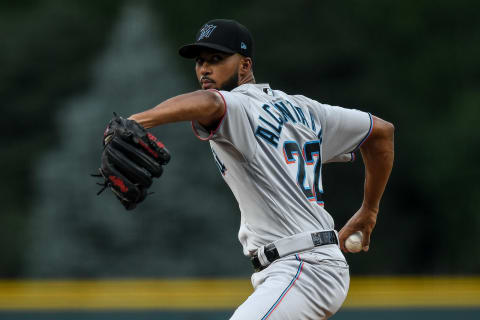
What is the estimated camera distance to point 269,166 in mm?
4113

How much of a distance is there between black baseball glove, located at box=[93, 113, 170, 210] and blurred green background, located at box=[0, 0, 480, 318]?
16.9m

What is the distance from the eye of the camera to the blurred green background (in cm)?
2131

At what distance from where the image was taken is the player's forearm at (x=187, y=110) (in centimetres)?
361

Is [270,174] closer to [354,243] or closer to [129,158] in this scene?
[129,158]

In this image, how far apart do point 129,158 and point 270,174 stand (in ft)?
2.56

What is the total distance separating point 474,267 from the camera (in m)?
24.3

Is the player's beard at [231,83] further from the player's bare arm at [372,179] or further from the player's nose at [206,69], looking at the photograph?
the player's bare arm at [372,179]

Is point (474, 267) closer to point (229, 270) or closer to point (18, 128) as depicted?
point (229, 270)

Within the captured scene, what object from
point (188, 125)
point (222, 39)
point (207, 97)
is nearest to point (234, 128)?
point (207, 97)

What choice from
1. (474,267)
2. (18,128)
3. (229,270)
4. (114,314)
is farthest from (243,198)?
(18,128)

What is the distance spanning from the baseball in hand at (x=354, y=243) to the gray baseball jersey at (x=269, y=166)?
59 centimetres

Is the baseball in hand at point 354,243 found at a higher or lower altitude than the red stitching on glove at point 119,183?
lower

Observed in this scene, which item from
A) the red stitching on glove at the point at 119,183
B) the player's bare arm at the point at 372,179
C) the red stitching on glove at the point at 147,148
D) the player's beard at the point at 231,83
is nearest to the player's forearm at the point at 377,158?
the player's bare arm at the point at 372,179

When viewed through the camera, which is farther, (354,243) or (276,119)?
(354,243)
